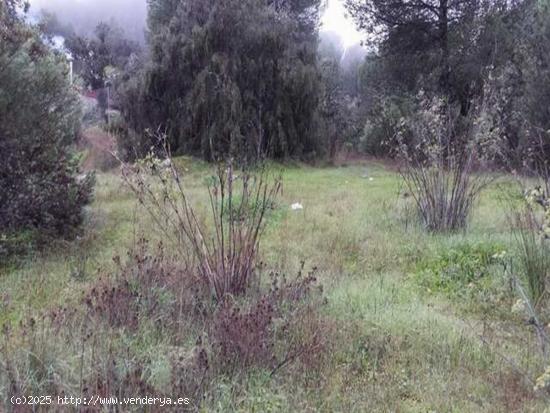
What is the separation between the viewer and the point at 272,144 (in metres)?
14.4

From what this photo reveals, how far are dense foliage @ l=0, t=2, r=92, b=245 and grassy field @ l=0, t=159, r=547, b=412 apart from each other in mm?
442

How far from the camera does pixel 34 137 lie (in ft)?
17.7

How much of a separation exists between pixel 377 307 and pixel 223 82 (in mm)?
10566

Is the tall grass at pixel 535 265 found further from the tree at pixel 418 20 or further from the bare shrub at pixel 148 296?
the tree at pixel 418 20

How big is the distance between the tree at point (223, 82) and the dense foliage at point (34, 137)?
25.3 feet

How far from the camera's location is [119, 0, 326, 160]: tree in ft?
45.0

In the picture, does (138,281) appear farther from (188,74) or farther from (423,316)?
(188,74)

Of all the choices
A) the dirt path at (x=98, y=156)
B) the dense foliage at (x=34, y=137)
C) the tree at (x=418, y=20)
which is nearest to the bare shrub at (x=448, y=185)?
the dense foliage at (x=34, y=137)

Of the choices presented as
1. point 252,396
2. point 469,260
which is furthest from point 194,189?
point 252,396

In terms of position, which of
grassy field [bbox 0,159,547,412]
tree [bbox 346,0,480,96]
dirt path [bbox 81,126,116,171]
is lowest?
grassy field [bbox 0,159,547,412]

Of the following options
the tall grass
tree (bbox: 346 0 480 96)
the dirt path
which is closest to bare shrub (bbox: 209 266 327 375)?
the tall grass

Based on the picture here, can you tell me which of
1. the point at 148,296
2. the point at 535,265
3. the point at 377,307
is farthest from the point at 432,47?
the point at 148,296

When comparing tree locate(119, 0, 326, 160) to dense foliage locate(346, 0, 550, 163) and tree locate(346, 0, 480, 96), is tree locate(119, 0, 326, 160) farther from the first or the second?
tree locate(346, 0, 480, 96)

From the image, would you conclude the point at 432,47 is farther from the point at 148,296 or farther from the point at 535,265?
the point at 148,296
